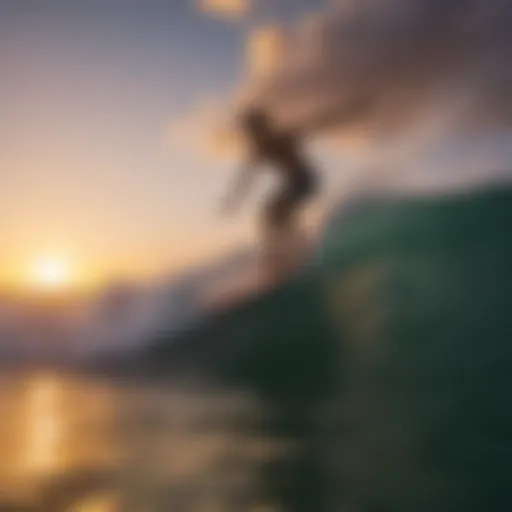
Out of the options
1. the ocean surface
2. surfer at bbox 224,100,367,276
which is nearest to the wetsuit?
surfer at bbox 224,100,367,276

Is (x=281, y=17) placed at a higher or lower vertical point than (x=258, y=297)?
higher

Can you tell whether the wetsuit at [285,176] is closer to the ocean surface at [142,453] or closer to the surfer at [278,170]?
the surfer at [278,170]

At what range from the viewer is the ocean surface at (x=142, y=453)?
0.92 meters

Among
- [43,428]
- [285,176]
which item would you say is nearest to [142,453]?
[43,428]

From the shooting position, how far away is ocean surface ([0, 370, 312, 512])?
3.03 ft

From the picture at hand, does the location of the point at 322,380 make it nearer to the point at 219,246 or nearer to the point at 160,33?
the point at 219,246

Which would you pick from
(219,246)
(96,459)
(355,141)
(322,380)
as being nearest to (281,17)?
(355,141)

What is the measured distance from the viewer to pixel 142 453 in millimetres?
942

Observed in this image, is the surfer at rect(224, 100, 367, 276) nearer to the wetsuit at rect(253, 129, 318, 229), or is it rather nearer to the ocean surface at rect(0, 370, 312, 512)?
the wetsuit at rect(253, 129, 318, 229)

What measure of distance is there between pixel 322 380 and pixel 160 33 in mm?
467

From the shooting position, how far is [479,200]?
3.20ft

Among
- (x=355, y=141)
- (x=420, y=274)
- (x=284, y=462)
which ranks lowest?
(x=284, y=462)

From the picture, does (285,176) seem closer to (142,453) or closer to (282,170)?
(282,170)

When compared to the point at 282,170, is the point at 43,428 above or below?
below
